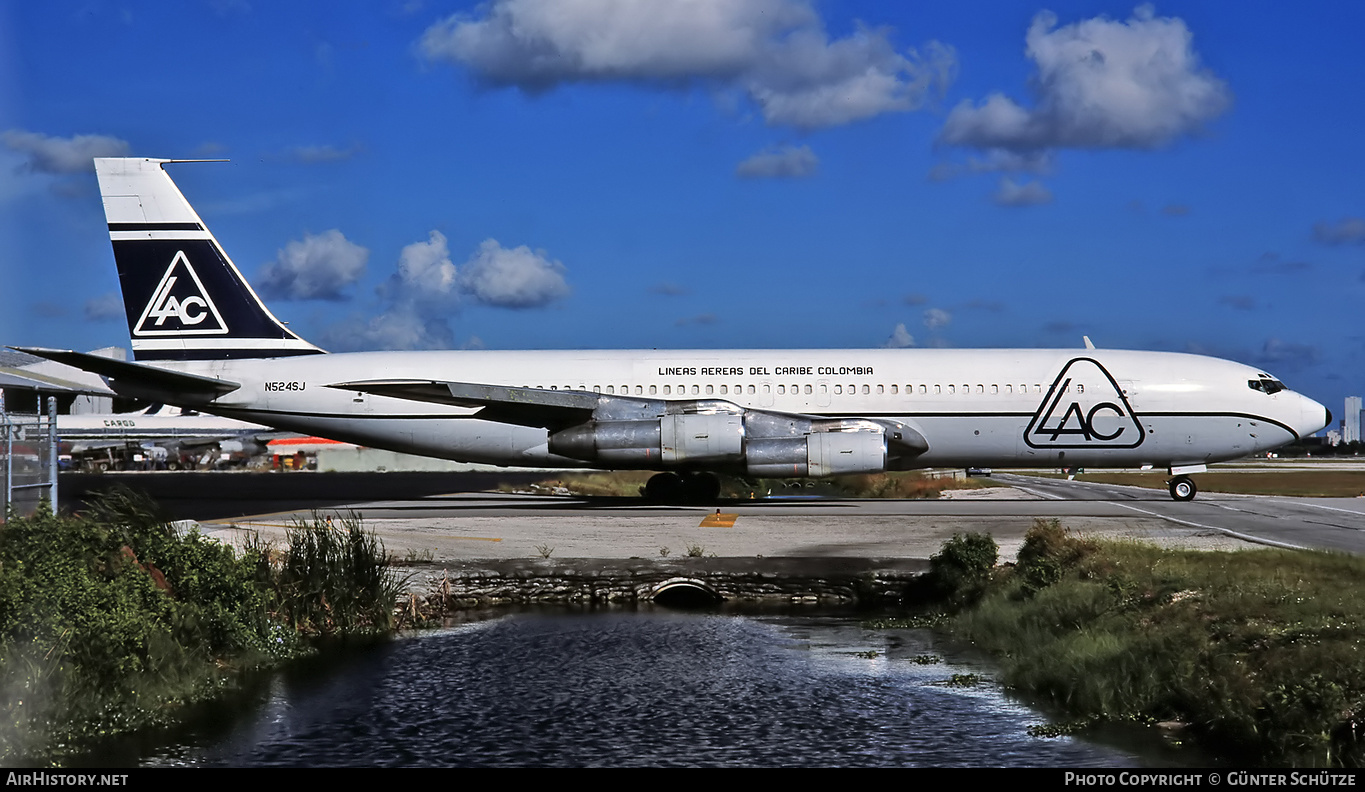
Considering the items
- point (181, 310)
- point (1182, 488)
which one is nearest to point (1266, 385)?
point (1182, 488)

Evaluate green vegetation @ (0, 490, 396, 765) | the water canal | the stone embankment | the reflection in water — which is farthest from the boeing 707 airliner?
the reflection in water

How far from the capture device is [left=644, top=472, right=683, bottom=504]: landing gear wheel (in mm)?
33062

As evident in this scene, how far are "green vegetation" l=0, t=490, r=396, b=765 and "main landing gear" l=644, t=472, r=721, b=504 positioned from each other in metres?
16.6

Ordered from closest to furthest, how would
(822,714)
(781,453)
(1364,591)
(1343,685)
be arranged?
(1343,685) → (822,714) → (1364,591) → (781,453)

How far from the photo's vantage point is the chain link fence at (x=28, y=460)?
590 inches

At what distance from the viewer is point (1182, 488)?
106 feet

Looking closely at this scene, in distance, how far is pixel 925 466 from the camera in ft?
105

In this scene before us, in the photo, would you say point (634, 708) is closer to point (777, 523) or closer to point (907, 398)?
point (777, 523)

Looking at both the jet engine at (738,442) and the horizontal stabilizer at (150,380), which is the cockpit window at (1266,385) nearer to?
the jet engine at (738,442)

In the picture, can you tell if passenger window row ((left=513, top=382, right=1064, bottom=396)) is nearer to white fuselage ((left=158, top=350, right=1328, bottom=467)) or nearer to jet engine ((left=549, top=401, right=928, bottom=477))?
white fuselage ((left=158, top=350, right=1328, bottom=467))

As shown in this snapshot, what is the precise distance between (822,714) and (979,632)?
491cm
